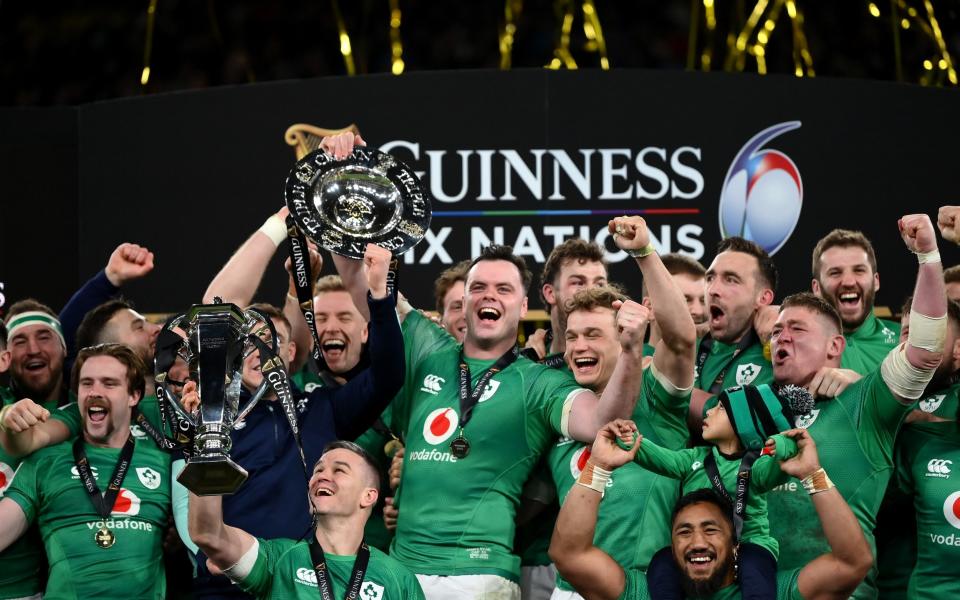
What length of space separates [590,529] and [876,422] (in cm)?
104

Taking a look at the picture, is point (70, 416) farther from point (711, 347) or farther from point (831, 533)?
point (831, 533)

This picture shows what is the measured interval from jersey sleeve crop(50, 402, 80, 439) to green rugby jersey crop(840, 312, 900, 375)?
2834 millimetres

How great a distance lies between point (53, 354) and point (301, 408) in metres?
1.28

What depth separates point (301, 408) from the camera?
493 centimetres

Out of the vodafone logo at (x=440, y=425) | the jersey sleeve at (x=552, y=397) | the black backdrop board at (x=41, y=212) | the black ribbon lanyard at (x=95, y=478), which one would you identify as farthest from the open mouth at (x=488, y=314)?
the black backdrop board at (x=41, y=212)

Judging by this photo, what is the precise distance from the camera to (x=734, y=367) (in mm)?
5242

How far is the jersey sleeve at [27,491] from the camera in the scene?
5.02 m

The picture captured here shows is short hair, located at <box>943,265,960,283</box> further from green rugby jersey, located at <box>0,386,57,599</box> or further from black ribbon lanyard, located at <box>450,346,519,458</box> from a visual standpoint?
green rugby jersey, located at <box>0,386,57,599</box>

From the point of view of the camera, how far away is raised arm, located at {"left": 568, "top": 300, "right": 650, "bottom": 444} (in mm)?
4297

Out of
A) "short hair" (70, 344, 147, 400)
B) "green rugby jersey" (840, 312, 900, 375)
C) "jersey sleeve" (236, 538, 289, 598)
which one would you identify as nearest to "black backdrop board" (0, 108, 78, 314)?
"short hair" (70, 344, 147, 400)

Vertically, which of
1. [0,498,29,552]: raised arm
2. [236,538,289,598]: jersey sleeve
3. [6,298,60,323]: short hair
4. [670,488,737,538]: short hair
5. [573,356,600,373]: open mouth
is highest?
[6,298,60,323]: short hair

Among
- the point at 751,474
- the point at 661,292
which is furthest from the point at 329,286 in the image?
the point at 751,474

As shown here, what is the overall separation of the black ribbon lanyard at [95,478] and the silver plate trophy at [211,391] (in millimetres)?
1268

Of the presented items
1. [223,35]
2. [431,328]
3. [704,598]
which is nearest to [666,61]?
[223,35]
